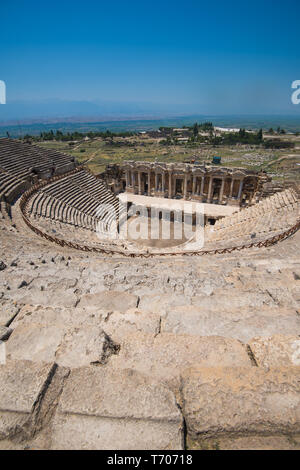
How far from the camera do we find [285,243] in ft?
45.5

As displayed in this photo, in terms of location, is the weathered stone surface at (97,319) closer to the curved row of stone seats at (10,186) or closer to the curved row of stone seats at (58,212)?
the curved row of stone seats at (58,212)

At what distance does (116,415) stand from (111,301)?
3150 mm

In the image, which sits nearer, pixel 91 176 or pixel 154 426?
pixel 154 426

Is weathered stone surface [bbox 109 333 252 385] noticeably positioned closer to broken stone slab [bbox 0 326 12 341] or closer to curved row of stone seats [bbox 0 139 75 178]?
broken stone slab [bbox 0 326 12 341]

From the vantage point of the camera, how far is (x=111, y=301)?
5656 millimetres

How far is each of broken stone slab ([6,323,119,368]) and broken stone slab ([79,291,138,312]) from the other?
→ 1381 millimetres

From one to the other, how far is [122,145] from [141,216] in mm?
83593

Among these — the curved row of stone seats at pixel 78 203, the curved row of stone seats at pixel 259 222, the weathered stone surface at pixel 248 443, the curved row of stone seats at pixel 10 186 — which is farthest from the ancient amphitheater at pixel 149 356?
the curved row of stone seats at pixel 10 186

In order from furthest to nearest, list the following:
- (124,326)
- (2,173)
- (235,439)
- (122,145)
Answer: (122,145)
(2,173)
(124,326)
(235,439)

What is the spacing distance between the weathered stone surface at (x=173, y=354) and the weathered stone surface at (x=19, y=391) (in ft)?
2.98

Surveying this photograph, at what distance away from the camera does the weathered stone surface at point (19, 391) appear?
8.55ft

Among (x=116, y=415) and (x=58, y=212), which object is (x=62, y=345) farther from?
(x=58, y=212)

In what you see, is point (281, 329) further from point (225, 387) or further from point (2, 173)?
point (2, 173)

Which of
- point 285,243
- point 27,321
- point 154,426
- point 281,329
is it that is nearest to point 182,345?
point 154,426
